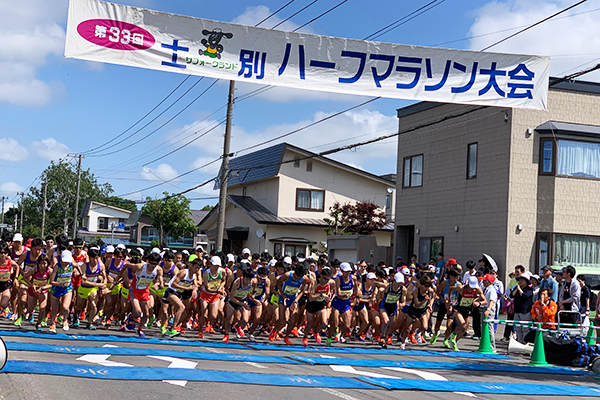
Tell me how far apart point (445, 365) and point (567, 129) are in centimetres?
1242

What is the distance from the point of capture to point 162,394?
8.25 m

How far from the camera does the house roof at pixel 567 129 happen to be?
22188 millimetres

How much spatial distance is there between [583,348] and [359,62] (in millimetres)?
7299

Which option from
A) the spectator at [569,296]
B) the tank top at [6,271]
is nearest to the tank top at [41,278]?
the tank top at [6,271]

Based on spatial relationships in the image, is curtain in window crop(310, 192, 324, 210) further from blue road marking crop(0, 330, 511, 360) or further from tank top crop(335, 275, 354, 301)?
blue road marking crop(0, 330, 511, 360)

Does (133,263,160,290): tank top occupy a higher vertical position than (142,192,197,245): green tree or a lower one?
lower

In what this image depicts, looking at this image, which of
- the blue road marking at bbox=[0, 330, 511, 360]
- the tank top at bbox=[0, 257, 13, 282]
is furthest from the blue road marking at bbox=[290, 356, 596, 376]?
the tank top at bbox=[0, 257, 13, 282]

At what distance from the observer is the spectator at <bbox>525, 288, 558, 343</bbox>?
49.8 ft

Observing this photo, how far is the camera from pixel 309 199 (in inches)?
1626

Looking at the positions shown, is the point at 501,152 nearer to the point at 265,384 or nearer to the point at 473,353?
the point at 473,353

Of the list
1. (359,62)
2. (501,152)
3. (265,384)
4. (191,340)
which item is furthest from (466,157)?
(265,384)

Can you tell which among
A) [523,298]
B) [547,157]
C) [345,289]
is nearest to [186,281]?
[345,289]

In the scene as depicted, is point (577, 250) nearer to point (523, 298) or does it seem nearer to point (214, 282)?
point (523, 298)

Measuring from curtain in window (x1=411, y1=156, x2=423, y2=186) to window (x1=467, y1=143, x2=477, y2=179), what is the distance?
2.87 metres
